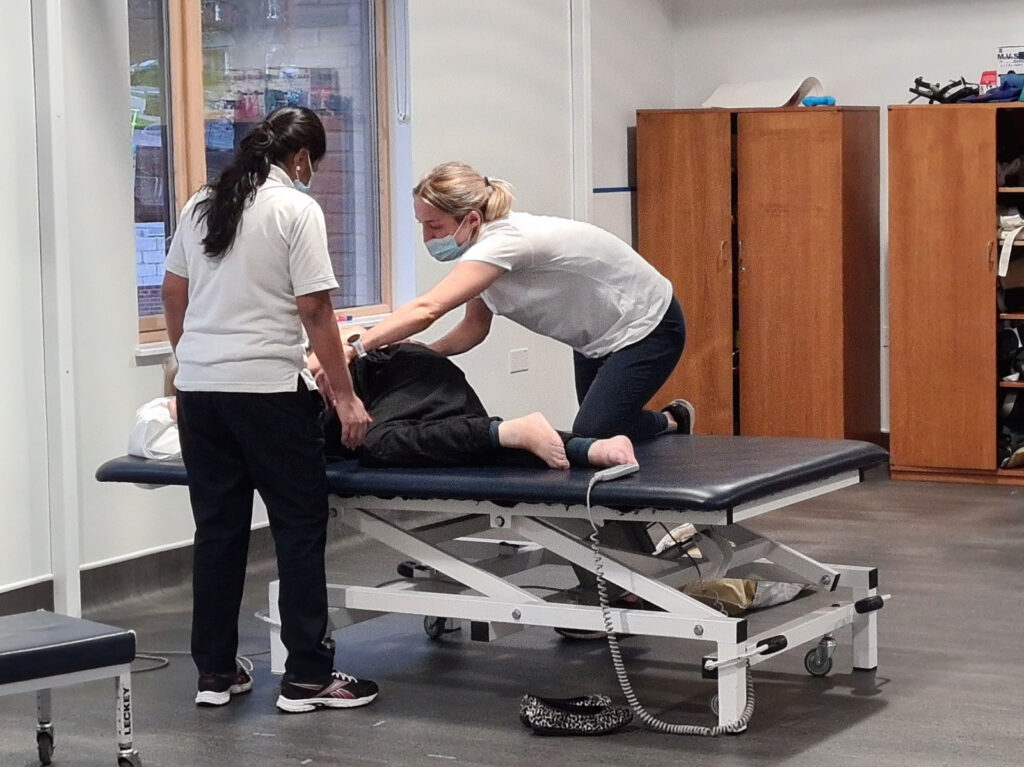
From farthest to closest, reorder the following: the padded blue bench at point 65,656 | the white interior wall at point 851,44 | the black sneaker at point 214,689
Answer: the white interior wall at point 851,44 → the black sneaker at point 214,689 → the padded blue bench at point 65,656

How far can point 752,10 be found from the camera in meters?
7.11

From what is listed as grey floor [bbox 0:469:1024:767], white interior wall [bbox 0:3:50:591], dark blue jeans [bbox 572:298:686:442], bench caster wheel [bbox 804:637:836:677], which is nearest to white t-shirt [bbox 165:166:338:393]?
grey floor [bbox 0:469:1024:767]

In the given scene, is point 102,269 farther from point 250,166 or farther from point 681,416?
point 681,416

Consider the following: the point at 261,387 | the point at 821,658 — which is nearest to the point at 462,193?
the point at 261,387

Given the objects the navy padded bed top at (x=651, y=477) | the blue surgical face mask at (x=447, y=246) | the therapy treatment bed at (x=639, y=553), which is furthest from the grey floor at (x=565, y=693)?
the blue surgical face mask at (x=447, y=246)

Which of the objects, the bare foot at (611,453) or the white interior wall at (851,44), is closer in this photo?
the bare foot at (611,453)

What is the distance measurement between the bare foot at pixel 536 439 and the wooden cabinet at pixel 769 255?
3393mm

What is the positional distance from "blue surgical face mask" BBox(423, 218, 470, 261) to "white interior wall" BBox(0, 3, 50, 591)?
1169 mm

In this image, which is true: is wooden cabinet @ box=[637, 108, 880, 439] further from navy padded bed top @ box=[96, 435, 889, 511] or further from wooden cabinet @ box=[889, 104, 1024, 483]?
navy padded bed top @ box=[96, 435, 889, 511]

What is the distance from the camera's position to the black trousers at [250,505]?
10.6 ft

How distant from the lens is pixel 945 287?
6320 millimetres

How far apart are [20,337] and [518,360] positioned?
2469mm

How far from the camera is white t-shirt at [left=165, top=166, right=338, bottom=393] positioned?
10.3 feet

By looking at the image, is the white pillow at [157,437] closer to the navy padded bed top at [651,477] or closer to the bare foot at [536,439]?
the navy padded bed top at [651,477]
